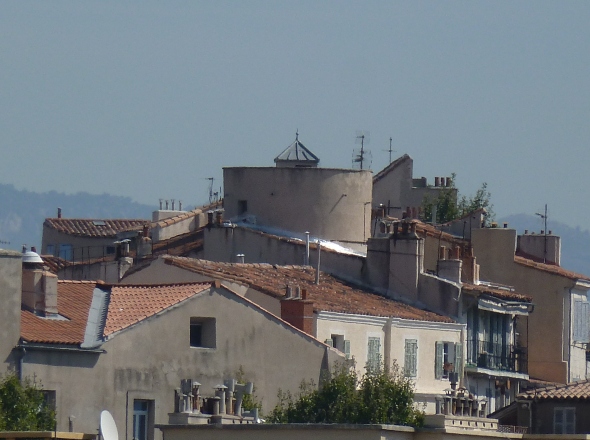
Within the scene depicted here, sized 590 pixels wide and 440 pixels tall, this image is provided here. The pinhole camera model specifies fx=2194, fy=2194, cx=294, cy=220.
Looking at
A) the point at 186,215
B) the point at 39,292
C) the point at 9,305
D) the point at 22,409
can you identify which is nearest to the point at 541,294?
the point at 186,215

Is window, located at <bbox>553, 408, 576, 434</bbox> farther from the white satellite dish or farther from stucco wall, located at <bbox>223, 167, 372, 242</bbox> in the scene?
stucco wall, located at <bbox>223, 167, 372, 242</bbox>

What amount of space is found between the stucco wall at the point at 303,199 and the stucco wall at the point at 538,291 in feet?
18.7

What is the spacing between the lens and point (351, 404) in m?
50.7

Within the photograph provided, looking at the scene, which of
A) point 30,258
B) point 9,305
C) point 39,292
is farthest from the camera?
point 30,258

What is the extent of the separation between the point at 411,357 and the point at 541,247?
19631mm

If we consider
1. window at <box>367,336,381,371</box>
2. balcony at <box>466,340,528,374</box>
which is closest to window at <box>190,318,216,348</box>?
window at <box>367,336,381,371</box>

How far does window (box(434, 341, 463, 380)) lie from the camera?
6512 cm

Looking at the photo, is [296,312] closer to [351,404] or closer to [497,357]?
[351,404]

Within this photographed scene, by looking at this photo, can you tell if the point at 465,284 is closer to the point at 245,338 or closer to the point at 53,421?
the point at 245,338

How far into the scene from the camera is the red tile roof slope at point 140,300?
51562 mm

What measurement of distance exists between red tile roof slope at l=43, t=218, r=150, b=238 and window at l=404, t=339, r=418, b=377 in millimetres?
34395

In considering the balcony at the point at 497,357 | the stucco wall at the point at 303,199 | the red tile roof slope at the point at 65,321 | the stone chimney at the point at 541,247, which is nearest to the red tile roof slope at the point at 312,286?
the balcony at the point at 497,357

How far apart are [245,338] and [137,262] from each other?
13697mm

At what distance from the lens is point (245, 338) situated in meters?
→ 53.5
